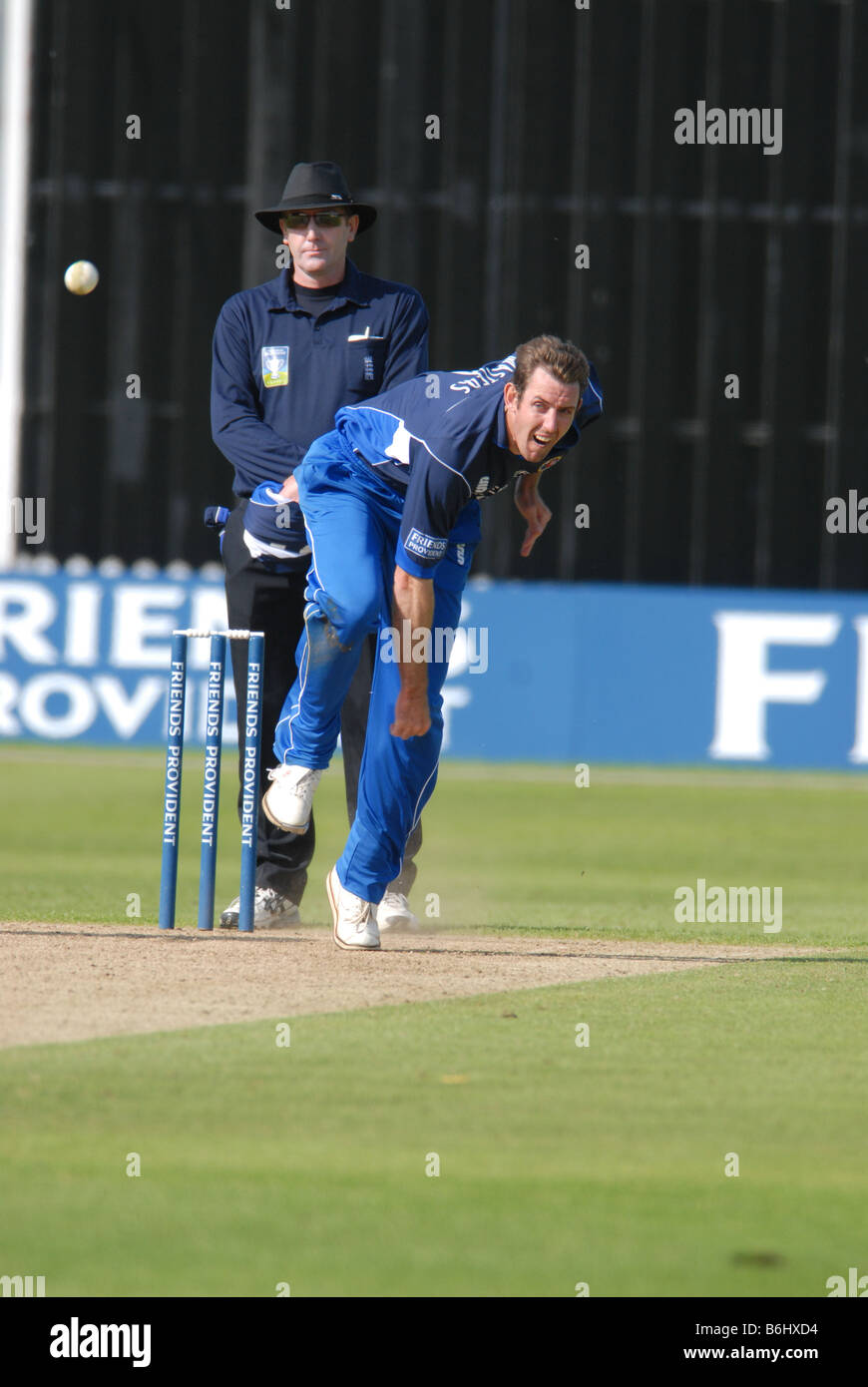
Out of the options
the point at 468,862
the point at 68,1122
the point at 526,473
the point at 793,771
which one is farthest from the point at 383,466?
the point at 793,771

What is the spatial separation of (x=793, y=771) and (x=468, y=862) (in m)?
8.45

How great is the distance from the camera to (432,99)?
2705 cm

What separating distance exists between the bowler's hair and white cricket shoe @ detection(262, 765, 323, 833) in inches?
64.5

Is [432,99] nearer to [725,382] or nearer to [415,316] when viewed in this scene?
[725,382]

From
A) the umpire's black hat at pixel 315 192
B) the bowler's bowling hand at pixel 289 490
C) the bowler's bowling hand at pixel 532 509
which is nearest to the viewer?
the bowler's bowling hand at pixel 532 509

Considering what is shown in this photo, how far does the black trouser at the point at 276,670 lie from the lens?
8211mm

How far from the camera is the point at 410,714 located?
7.06 metres
